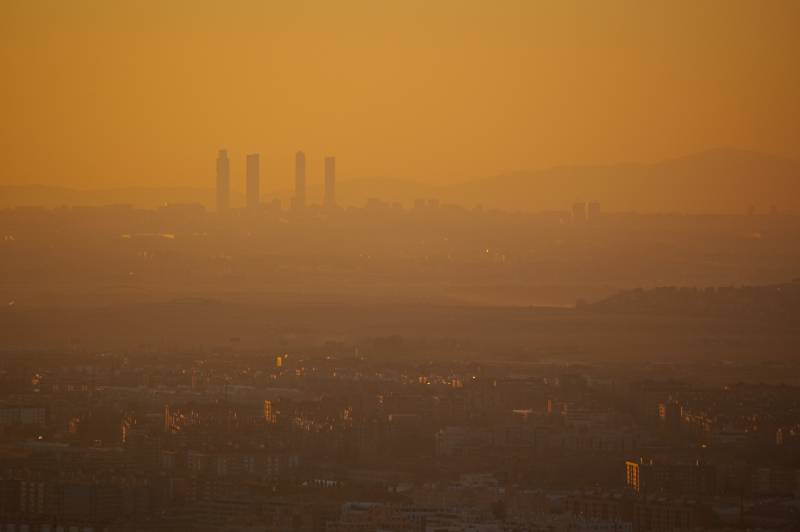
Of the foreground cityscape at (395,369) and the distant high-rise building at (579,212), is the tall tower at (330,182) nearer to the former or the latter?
the foreground cityscape at (395,369)

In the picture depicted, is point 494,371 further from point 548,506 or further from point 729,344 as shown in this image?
point 548,506

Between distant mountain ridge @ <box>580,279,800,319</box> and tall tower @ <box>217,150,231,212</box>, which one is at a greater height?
tall tower @ <box>217,150,231,212</box>

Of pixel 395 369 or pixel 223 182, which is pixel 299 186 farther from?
pixel 395 369

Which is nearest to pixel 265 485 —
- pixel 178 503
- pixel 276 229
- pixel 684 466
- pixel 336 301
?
pixel 178 503

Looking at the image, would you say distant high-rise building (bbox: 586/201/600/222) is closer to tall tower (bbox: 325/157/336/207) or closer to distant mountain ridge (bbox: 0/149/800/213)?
distant mountain ridge (bbox: 0/149/800/213)

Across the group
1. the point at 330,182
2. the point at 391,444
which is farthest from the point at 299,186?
the point at 391,444

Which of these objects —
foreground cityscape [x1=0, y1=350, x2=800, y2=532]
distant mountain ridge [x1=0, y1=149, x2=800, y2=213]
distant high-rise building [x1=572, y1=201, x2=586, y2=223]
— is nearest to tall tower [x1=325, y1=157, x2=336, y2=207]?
distant mountain ridge [x1=0, y1=149, x2=800, y2=213]

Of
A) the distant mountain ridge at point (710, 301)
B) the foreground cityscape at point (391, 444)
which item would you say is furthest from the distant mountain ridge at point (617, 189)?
the foreground cityscape at point (391, 444)

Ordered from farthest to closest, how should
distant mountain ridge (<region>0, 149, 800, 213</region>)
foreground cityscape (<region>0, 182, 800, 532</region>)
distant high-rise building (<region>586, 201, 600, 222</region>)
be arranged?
distant high-rise building (<region>586, 201, 600, 222</region>) → distant mountain ridge (<region>0, 149, 800, 213</region>) → foreground cityscape (<region>0, 182, 800, 532</region>)
